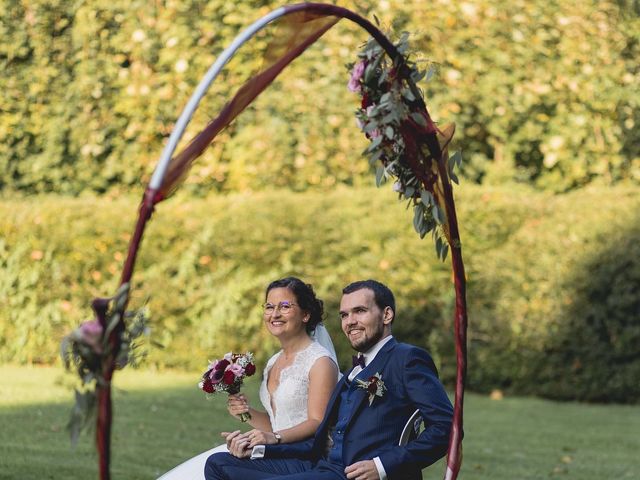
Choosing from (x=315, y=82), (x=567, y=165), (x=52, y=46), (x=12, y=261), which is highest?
(x=52, y=46)

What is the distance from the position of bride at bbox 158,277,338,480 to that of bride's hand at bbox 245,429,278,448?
3cm

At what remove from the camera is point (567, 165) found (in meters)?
13.5

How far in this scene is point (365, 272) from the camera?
11383mm

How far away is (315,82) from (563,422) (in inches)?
215

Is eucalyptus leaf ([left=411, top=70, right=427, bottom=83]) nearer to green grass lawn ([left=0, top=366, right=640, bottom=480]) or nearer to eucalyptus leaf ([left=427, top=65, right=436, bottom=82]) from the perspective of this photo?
eucalyptus leaf ([left=427, top=65, right=436, bottom=82])

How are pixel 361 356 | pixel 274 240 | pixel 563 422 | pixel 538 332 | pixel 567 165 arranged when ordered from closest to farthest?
1. pixel 361 356
2. pixel 563 422
3. pixel 538 332
4. pixel 274 240
5. pixel 567 165

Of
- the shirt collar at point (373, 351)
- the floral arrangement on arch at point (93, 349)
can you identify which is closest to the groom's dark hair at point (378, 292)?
the shirt collar at point (373, 351)

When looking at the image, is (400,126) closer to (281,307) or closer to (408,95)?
(408,95)

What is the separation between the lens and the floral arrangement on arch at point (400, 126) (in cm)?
465

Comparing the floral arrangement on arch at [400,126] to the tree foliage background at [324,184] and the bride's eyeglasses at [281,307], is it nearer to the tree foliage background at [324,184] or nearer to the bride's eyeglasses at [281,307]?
the bride's eyeglasses at [281,307]

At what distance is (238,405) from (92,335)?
1643 millimetres

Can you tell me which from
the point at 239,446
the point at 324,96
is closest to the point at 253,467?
the point at 239,446

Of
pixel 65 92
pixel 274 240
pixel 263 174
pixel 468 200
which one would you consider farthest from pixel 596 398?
pixel 65 92

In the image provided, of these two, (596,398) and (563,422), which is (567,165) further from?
(563,422)
